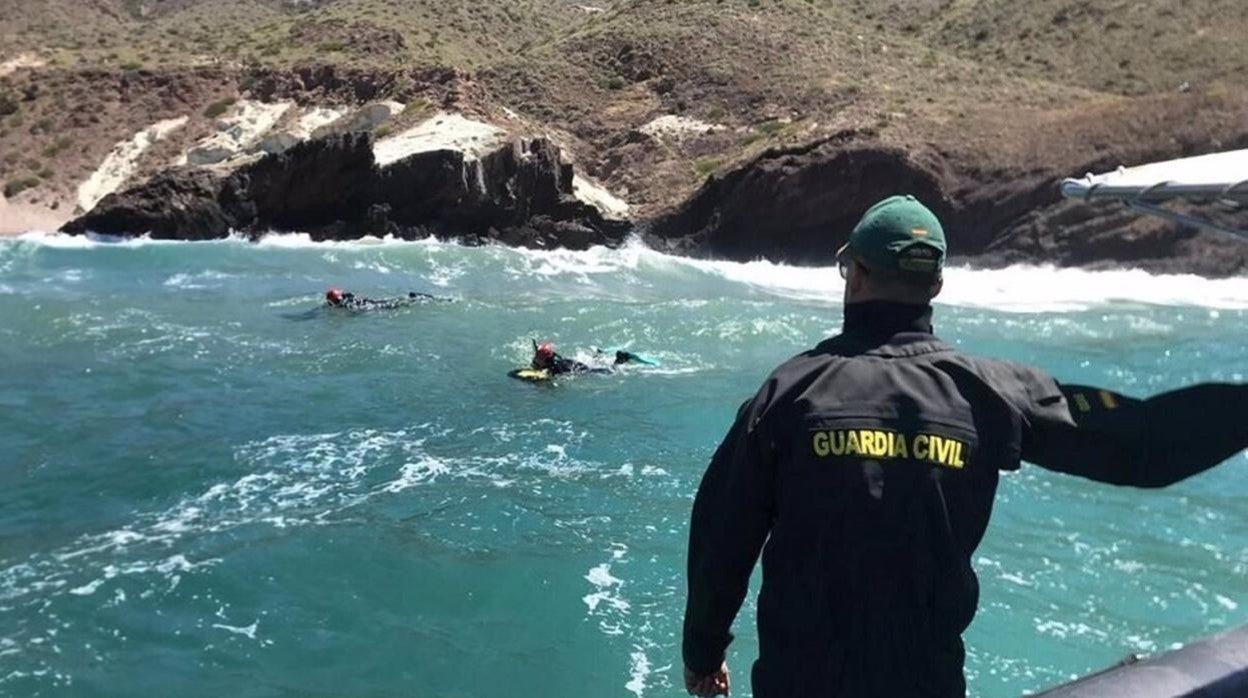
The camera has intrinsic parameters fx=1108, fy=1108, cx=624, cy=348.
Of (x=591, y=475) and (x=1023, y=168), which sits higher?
(x=1023, y=168)

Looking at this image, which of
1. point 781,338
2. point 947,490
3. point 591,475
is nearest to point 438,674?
point 591,475

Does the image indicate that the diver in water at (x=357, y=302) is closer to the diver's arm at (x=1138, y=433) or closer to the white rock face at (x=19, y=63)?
the diver's arm at (x=1138, y=433)

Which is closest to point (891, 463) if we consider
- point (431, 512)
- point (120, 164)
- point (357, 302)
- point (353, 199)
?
point (431, 512)

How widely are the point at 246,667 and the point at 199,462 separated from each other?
4.90 meters

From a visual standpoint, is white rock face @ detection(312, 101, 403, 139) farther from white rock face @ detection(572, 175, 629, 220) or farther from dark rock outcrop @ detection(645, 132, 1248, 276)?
dark rock outcrop @ detection(645, 132, 1248, 276)

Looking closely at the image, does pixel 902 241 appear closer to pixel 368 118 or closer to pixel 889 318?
pixel 889 318

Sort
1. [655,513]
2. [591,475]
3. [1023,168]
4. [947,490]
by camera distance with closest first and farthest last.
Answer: [947,490] < [655,513] < [591,475] < [1023,168]

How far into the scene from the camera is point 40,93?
159 feet

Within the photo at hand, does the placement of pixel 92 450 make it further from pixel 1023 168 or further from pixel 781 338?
pixel 1023 168

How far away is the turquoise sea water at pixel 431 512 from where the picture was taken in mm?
7164

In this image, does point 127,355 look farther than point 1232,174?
Yes

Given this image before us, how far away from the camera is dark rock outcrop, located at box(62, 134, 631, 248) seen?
34469mm

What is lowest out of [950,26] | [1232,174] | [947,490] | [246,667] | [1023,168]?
[246,667]

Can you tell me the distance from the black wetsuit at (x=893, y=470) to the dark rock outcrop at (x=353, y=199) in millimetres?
33114
